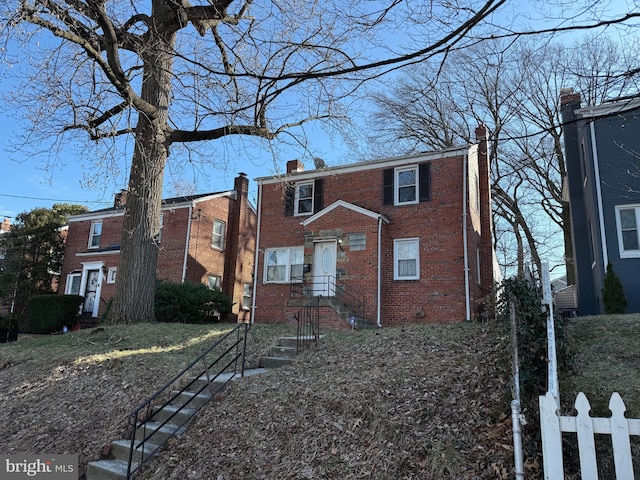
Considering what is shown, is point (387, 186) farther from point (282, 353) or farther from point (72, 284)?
point (72, 284)

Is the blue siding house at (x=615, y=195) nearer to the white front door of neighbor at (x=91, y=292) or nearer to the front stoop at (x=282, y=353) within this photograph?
the front stoop at (x=282, y=353)

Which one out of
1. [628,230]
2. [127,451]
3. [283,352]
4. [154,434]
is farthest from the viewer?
[628,230]

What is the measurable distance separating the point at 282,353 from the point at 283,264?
10428 millimetres

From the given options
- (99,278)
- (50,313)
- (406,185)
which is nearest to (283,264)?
(406,185)

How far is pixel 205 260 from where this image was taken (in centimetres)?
2373

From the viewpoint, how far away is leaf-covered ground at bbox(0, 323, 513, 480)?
14.9 ft

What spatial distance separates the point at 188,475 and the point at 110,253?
870 inches

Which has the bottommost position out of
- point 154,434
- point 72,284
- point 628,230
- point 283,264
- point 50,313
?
point 154,434

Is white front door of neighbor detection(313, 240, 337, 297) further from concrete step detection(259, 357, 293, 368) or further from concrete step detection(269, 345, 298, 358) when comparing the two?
concrete step detection(259, 357, 293, 368)

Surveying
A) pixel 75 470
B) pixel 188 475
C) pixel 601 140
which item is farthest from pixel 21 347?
pixel 601 140

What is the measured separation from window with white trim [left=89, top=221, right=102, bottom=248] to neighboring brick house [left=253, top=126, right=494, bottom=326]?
12932mm

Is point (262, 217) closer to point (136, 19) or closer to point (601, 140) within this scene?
point (136, 19)

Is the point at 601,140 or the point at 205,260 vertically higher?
the point at 601,140

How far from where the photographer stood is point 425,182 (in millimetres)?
16578
